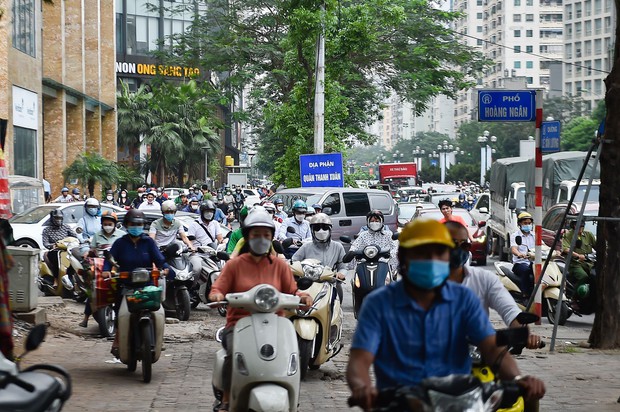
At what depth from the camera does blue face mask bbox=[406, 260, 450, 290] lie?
13.6ft

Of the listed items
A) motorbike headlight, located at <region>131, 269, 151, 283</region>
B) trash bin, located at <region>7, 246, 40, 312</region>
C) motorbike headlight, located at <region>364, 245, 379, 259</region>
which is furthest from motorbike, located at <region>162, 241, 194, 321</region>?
motorbike headlight, located at <region>131, 269, 151, 283</region>

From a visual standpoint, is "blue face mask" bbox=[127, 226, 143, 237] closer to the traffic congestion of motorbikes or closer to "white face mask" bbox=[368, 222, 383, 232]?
the traffic congestion of motorbikes

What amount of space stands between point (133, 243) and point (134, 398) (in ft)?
6.74

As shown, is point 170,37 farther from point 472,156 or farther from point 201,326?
point 472,156

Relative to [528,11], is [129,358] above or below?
below

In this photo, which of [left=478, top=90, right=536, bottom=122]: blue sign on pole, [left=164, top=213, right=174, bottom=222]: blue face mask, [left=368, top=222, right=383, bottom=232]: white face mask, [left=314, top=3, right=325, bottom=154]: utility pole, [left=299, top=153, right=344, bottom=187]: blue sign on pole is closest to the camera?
[left=478, top=90, right=536, bottom=122]: blue sign on pole

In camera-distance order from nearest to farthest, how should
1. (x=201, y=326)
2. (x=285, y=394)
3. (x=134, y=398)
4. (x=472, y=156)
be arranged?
(x=285, y=394) < (x=134, y=398) < (x=201, y=326) < (x=472, y=156)

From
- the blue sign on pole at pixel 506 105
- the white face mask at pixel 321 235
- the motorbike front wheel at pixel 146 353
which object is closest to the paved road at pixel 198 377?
the motorbike front wheel at pixel 146 353

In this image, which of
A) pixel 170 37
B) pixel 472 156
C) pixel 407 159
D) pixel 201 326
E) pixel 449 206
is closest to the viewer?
pixel 201 326

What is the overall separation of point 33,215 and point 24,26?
43.1 ft

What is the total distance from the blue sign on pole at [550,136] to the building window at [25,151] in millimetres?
23235

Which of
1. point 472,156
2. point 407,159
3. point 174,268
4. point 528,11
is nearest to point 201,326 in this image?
point 174,268

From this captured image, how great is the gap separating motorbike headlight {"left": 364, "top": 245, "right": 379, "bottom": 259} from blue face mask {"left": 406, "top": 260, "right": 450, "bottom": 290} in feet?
29.9

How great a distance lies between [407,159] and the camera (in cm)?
18188
